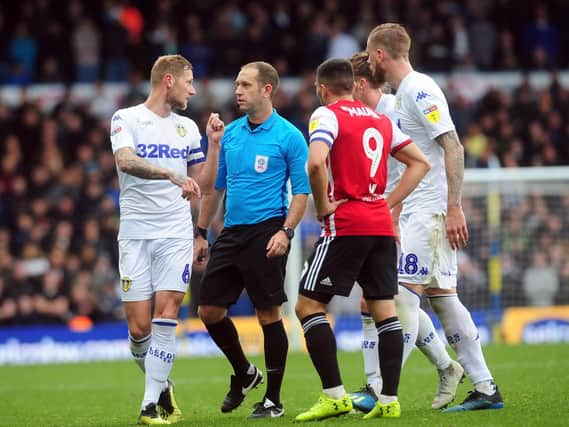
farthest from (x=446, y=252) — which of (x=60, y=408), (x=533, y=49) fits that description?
(x=533, y=49)

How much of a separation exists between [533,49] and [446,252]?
52.0 feet

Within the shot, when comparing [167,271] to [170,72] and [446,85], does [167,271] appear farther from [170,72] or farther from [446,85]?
[446,85]

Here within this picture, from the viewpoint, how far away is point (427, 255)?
8.49 metres

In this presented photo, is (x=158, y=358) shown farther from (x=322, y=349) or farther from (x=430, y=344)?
(x=430, y=344)

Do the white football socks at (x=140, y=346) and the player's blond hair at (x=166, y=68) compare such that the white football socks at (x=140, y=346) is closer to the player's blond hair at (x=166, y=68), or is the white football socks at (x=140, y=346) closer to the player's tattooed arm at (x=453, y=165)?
→ the player's blond hair at (x=166, y=68)

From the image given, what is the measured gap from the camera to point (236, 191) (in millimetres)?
8875

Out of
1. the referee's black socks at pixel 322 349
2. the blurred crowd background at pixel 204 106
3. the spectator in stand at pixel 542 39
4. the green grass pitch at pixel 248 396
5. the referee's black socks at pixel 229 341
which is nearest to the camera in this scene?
the referee's black socks at pixel 322 349

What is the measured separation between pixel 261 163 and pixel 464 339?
1953 millimetres

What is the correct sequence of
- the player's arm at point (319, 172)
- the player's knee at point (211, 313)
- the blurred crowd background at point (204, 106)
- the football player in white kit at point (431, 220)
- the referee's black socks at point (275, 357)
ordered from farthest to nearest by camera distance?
the blurred crowd background at point (204, 106) → the player's knee at point (211, 313) → the referee's black socks at point (275, 357) → the football player in white kit at point (431, 220) → the player's arm at point (319, 172)

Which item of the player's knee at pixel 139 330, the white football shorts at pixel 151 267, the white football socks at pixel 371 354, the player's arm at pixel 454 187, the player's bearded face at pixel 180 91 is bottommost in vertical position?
the white football socks at pixel 371 354

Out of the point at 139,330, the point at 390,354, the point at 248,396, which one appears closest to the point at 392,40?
the point at 390,354

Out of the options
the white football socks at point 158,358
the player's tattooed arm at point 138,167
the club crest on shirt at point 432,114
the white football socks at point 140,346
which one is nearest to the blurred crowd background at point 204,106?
the white football socks at point 140,346

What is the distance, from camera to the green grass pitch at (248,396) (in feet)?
26.8

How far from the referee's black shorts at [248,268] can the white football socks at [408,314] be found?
2.91 feet
